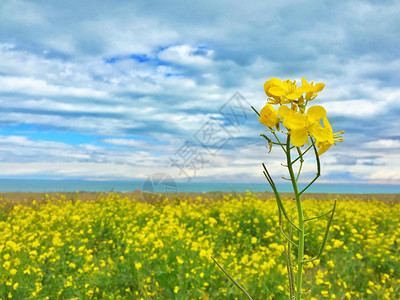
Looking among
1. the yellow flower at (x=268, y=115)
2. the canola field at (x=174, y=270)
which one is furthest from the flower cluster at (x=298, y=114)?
the canola field at (x=174, y=270)

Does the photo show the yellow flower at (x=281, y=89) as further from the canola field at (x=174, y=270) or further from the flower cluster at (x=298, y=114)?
the canola field at (x=174, y=270)

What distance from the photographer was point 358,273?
192 inches

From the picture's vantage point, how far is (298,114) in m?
1.00

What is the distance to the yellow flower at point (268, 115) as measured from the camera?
1.04 meters

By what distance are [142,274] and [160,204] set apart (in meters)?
5.88

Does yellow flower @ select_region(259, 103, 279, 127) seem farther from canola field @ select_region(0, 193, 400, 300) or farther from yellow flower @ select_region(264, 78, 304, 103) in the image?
canola field @ select_region(0, 193, 400, 300)

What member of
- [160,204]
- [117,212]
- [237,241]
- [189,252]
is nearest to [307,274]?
[237,241]

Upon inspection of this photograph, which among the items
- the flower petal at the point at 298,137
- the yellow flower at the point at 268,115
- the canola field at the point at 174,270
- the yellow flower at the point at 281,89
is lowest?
the canola field at the point at 174,270

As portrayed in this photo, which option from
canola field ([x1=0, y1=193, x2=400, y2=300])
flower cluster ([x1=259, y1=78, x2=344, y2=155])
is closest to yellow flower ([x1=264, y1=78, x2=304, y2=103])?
flower cluster ([x1=259, y1=78, x2=344, y2=155])

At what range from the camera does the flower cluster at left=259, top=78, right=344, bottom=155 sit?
994mm

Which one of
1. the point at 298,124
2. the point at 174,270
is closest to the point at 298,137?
the point at 298,124

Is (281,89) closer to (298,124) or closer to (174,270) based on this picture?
(298,124)

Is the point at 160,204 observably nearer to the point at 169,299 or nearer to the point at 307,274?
the point at 307,274

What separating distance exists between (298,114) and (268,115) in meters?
0.08
